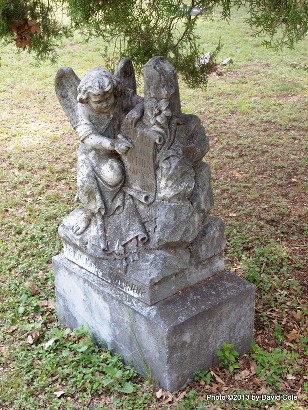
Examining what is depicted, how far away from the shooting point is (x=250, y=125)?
8195 millimetres

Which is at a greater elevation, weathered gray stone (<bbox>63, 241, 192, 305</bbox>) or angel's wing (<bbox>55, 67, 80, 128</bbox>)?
angel's wing (<bbox>55, 67, 80, 128</bbox>)

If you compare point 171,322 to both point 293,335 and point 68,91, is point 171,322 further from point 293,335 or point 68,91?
point 68,91

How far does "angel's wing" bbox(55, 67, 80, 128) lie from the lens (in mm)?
3885

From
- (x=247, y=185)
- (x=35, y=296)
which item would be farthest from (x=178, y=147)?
(x=247, y=185)

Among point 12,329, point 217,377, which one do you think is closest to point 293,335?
point 217,377

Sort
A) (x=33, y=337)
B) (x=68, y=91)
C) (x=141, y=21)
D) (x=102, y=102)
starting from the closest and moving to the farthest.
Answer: (x=102, y=102), (x=68, y=91), (x=33, y=337), (x=141, y=21)

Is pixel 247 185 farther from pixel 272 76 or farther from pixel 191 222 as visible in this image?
pixel 272 76

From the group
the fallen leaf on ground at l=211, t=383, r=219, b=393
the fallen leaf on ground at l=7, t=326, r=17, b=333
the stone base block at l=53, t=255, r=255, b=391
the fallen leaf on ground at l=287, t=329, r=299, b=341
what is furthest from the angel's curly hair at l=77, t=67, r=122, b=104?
the fallen leaf on ground at l=287, t=329, r=299, b=341

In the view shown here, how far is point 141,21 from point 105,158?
1.89 m

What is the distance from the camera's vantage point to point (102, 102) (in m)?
3.55

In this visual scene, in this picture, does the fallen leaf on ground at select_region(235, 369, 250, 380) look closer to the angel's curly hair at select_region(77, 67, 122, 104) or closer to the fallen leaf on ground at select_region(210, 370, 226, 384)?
the fallen leaf on ground at select_region(210, 370, 226, 384)

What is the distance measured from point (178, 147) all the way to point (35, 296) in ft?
6.54

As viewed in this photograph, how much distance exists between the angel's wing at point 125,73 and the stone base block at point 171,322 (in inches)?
52.4

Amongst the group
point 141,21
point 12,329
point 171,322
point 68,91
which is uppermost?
point 141,21
